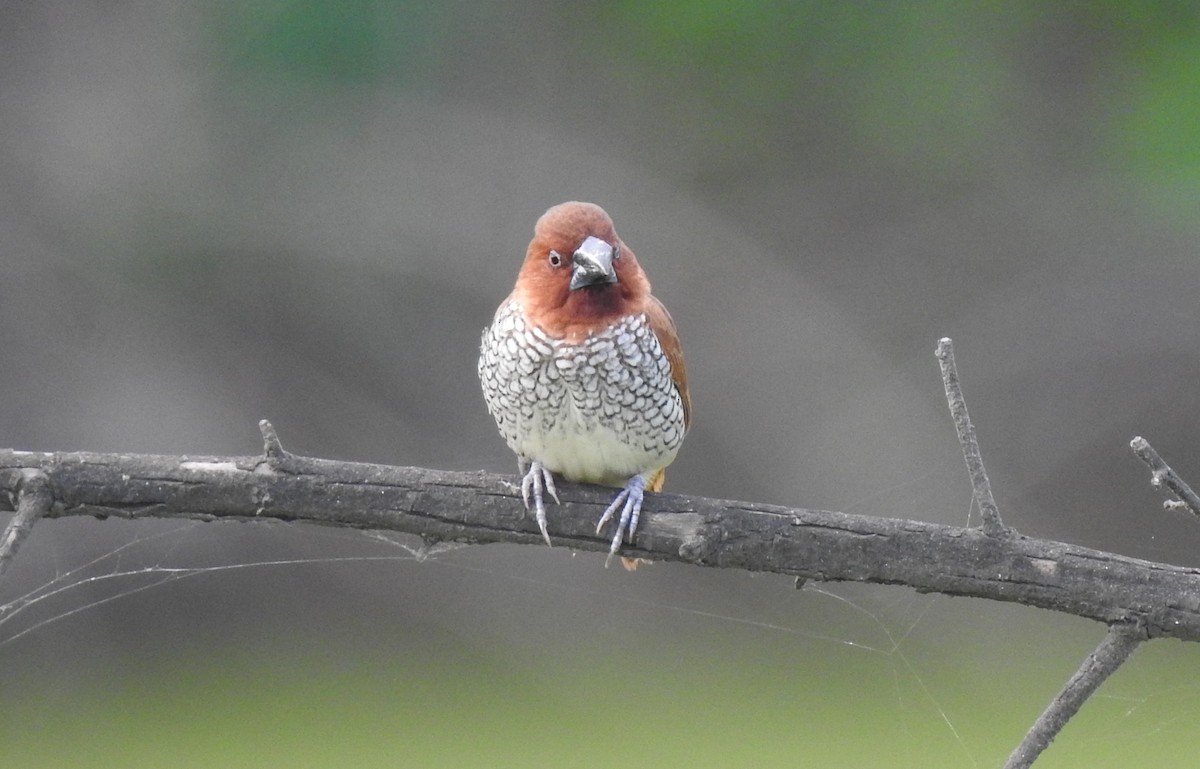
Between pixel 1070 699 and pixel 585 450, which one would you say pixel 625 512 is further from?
pixel 1070 699

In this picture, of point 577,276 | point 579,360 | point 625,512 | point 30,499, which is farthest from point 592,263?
point 30,499

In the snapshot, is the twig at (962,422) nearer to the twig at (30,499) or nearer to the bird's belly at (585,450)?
the bird's belly at (585,450)

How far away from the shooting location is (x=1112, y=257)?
6.42 meters

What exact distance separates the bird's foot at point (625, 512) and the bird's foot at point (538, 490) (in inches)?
4.1

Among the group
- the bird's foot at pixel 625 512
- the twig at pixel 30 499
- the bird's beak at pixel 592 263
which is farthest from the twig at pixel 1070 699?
the twig at pixel 30 499

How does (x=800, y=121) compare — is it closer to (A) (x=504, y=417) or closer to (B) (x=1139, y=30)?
(B) (x=1139, y=30)

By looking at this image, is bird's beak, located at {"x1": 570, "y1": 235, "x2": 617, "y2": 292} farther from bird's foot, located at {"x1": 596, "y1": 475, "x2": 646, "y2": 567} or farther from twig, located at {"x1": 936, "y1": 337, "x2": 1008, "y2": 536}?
twig, located at {"x1": 936, "y1": 337, "x2": 1008, "y2": 536}

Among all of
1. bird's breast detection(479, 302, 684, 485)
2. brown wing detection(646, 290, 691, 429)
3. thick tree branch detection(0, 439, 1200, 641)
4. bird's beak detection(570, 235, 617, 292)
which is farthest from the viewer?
brown wing detection(646, 290, 691, 429)

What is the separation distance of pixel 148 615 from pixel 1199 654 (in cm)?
457

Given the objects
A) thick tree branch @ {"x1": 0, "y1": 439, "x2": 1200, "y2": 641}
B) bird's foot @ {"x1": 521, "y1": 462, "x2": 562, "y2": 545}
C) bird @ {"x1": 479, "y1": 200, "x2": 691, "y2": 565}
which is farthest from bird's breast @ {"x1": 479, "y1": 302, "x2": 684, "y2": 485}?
thick tree branch @ {"x1": 0, "y1": 439, "x2": 1200, "y2": 641}

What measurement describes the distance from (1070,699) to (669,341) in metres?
1.05

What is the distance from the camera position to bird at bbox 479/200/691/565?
2492 mm

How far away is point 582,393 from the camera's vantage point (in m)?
2.55

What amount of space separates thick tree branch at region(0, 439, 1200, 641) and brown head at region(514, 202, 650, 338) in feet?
1.29
